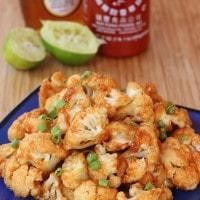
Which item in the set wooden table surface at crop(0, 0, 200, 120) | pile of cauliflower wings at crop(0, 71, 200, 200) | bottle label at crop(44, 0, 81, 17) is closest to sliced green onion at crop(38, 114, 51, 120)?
pile of cauliflower wings at crop(0, 71, 200, 200)

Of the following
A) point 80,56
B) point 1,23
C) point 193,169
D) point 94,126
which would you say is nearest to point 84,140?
point 94,126

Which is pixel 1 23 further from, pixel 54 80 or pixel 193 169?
pixel 193 169

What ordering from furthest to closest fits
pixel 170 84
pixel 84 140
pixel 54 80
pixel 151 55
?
pixel 151 55
pixel 170 84
pixel 54 80
pixel 84 140

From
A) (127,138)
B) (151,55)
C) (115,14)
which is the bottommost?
(151,55)

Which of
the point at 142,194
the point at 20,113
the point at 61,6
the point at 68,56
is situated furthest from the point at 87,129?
the point at 61,6

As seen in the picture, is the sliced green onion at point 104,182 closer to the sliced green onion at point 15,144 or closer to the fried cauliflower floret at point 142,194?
the fried cauliflower floret at point 142,194

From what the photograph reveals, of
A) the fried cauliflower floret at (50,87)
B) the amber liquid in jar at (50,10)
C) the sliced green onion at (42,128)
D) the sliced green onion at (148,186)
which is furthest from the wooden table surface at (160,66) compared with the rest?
the sliced green onion at (148,186)
